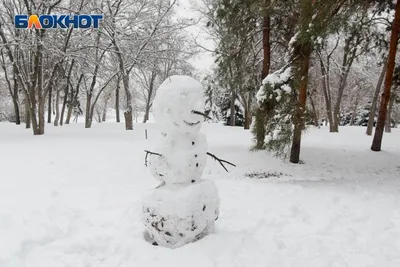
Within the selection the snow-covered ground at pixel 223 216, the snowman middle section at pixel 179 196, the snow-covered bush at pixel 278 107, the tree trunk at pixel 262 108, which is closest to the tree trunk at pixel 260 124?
the tree trunk at pixel 262 108

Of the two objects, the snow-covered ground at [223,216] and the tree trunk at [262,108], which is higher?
the tree trunk at [262,108]

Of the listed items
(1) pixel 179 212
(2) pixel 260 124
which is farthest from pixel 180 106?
(2) pixel 260 124

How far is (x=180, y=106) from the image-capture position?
3395 millimetres

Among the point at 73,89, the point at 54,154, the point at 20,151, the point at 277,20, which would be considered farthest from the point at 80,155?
the point at 73,89

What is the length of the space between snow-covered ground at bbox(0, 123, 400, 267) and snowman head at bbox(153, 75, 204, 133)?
131 centimetres

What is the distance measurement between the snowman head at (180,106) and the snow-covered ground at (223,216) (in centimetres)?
131

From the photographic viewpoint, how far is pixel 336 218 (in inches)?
176

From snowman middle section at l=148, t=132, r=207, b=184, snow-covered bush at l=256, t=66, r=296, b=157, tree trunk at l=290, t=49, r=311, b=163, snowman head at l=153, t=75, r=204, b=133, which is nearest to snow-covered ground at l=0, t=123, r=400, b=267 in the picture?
snowman middle section at l=148, t=132, r=207, b=184

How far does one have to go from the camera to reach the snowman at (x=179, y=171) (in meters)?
3.42

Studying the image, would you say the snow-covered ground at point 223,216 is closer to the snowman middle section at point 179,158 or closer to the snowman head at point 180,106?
the snowman middle section at point 179,158

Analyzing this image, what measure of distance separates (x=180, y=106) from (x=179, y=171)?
0.70 m

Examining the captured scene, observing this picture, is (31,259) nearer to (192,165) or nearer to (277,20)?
(192,165)

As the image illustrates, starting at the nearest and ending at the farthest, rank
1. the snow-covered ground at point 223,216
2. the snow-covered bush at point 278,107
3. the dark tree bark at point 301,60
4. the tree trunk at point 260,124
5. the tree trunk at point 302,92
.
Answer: the snow-covered ground at point 223,216, the dark tree bark at point 301,60, the tree trunk at point 302,92, the snow-covered bush at point 278,107, the tree trunk at point 260,124

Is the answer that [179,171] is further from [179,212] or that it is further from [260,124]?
[260,124]
